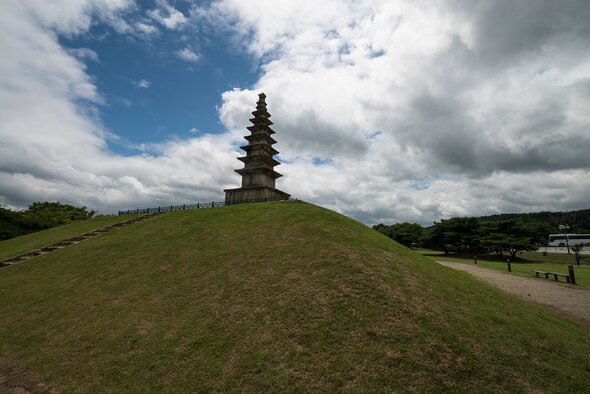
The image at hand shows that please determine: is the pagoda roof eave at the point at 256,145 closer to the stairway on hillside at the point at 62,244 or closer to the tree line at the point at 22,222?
the stairway on hillside at the point at 62,244

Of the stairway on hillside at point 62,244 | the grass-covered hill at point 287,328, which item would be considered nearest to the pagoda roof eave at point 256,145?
the stairway on hillside at point 62,244

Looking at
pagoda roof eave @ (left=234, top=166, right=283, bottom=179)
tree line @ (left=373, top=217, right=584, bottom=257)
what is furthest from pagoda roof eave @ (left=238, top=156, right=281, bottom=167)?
tree line @ (left=373, top=217, right=584, bottom=257)

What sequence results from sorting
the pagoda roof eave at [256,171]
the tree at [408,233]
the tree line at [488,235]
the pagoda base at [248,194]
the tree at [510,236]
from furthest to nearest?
the tree at [408,233] → the tree line at [488,235] → the tree at [510,236] → the pagoda roof eave at [256,171] → the pagoda base at [248,194]

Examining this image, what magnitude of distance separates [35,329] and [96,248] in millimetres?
13997

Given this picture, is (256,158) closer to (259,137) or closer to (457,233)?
(259,137)

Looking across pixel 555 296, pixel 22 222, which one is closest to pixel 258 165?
pixel 555 296

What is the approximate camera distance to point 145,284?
15734mm

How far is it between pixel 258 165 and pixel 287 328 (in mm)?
36898

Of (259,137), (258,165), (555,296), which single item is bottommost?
(555,296)

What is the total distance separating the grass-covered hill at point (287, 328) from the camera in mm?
7867

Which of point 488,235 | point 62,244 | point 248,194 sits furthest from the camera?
point 488,235

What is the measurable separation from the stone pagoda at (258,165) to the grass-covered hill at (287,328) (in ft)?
79.8

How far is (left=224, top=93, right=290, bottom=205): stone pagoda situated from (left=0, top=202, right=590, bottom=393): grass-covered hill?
24315mm

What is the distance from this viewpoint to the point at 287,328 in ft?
32.1
